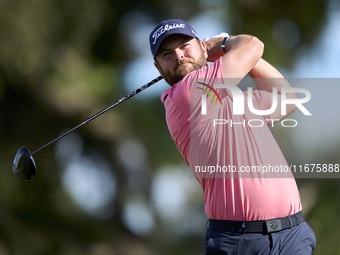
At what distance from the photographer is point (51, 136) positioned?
7.25m

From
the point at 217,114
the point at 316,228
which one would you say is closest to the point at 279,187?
the point at 217,114

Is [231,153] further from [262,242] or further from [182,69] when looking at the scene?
[182,69]

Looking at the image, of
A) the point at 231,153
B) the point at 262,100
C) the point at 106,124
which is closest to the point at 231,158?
the point at 231,153

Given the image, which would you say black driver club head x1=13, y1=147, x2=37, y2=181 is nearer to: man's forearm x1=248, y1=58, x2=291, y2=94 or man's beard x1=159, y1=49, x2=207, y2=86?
man's beard x1=159, y1=49, x2=207, y2=86

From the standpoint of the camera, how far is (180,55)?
217cm

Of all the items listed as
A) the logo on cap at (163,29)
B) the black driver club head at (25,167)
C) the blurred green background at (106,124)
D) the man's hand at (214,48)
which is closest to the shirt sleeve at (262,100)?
the man's hand at (214,48)

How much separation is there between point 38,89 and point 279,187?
5.63 m

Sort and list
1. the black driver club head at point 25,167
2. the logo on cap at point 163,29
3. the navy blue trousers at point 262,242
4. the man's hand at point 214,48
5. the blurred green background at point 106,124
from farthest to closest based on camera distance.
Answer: the blurred green background at point 106,124 < the black driver club head at point 25,167 < the man's hand at point 214,48 < the logo on cap at point 163,29 < the navy blue trousers at point 262,242

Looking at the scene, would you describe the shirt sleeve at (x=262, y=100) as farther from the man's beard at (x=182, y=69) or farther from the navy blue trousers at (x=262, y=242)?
the navy blue trousers at (x=262, y=242)

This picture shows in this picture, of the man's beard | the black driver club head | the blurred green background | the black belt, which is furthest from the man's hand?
the blurred green background

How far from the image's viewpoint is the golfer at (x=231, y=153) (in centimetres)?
187

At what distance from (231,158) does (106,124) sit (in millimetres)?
5415

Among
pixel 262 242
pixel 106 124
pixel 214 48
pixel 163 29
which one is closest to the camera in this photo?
pixel 262 242

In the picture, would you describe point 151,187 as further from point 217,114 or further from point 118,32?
point 217,114
